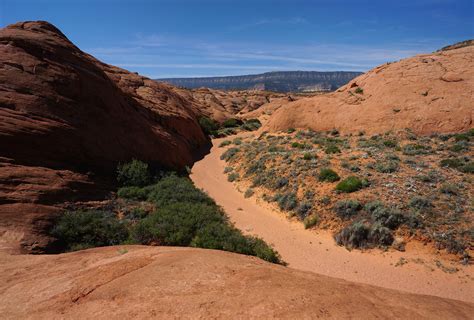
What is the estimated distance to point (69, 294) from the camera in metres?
5.43

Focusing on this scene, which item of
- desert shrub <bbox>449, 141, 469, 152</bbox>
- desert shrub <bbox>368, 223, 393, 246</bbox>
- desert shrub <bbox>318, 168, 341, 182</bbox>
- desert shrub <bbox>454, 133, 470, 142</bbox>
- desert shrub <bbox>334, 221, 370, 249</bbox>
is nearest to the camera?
desert shrub <bbox>368, 223, 393, 246</bbox>

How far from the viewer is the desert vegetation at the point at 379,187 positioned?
478 inches

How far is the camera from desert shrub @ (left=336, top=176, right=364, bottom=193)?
15609mm

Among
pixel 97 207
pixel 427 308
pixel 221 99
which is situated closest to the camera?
pixel 427 308

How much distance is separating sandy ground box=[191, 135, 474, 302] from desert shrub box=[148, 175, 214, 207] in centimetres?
198

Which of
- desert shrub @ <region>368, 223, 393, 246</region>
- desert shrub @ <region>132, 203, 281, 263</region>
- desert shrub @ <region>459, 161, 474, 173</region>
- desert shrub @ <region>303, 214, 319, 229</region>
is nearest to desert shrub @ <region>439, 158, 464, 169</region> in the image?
desert shrub @ <region>459, 161, 474, 173</region>

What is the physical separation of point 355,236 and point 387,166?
726 cm

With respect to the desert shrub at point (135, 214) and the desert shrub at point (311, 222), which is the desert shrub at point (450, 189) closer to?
the desert shrub at point (311, 222)

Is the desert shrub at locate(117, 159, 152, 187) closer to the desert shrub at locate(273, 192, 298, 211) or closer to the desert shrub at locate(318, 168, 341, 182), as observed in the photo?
the desert shrub at locate(273, 192, 298, 211)

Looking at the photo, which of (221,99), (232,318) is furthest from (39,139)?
(221,99)

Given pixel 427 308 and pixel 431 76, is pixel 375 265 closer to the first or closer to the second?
pixel 427 308

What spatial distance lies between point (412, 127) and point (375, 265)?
21.7m

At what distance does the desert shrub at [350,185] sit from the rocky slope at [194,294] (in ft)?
33.0

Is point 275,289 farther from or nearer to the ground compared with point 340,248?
farther from the ground
